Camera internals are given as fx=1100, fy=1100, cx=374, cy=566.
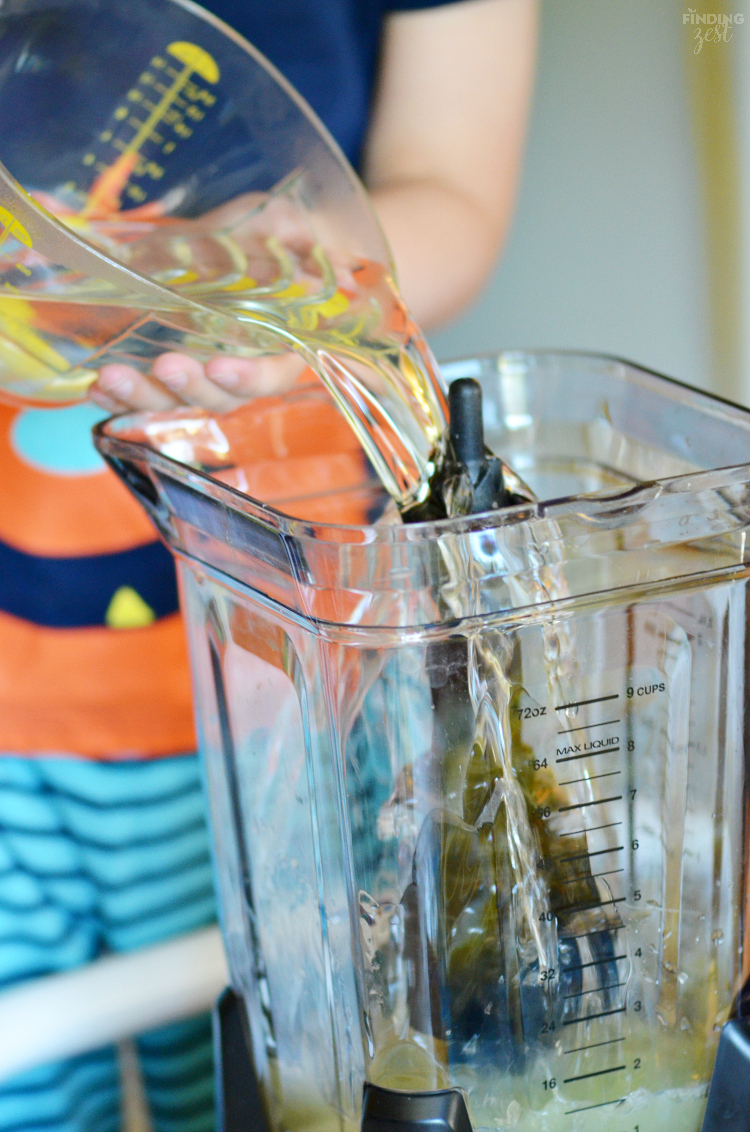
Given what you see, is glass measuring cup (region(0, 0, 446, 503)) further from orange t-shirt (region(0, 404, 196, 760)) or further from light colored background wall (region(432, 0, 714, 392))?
light colored background wall (region(432, 0, 714, 392))

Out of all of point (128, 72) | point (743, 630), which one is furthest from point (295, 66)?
point (743, 630)

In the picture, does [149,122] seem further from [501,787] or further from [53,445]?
[501,787]

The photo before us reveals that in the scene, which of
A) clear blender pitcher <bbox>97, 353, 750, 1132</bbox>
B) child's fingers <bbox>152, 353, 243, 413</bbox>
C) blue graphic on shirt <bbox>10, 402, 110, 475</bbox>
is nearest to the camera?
clear blender pitcher <bbox>97, 353, 750, 1132</bbox>

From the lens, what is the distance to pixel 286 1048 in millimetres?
424

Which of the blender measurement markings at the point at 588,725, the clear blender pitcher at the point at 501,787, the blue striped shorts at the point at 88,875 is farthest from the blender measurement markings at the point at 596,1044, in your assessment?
the blue striped shorts at the point at 88,875

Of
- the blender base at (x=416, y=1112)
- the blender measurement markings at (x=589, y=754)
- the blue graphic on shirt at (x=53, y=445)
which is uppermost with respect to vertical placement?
the blue graphic on shirt at (x=53, y=445)

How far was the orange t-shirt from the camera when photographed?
70 centimetres

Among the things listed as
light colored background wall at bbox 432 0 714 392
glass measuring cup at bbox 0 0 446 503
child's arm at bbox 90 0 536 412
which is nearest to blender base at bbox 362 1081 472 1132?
glass measuring cup at bbox 0 0 446 503

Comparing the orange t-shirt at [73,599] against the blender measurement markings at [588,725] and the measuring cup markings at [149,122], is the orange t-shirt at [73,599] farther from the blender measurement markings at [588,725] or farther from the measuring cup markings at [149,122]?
the blender measurement markings at [588,725]

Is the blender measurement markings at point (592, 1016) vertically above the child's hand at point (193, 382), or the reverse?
the child's hand at point (193, 382)

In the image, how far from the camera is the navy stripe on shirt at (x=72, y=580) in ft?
2.31

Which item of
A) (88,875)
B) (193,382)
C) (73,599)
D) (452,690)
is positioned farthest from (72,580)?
(452,690)

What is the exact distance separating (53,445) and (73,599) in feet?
0.33

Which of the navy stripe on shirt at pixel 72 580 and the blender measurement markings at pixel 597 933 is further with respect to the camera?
the navy stripe on shirt at pixel 72 580
